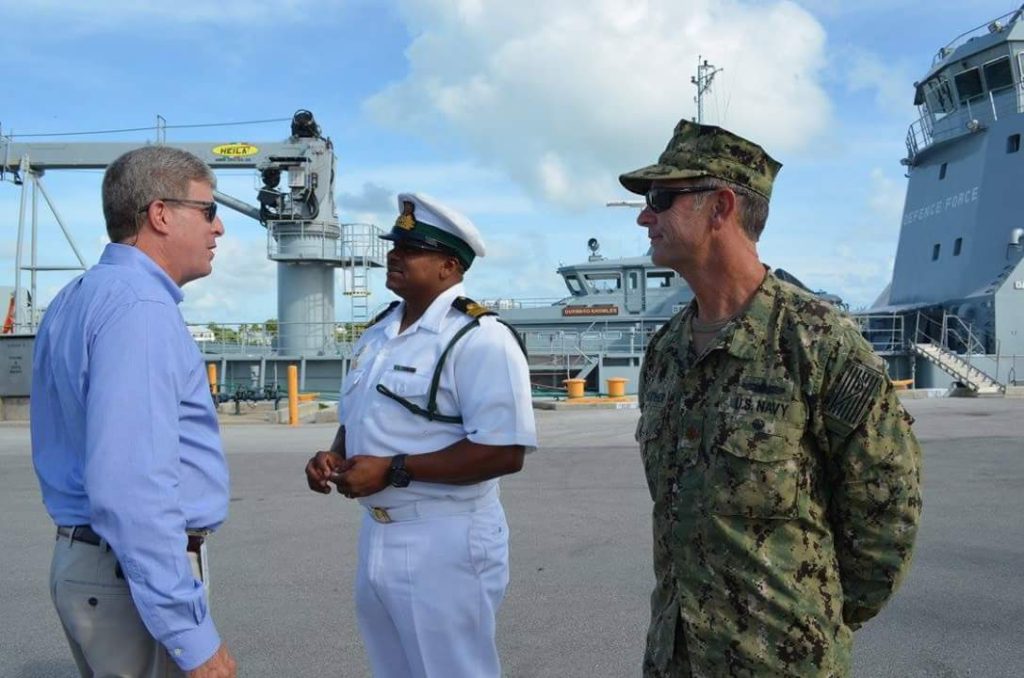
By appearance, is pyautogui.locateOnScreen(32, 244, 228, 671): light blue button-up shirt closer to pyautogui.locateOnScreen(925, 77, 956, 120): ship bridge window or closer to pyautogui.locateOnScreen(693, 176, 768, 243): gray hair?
pyautogui.locateOnScreen(693, 176, 768, 243): gray hair

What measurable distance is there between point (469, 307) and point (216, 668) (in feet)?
4.08

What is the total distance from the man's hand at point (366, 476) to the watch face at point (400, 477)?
21 mm

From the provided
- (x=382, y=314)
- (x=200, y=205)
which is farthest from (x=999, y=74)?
(x=200, y=205)

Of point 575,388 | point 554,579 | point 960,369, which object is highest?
point 960,369

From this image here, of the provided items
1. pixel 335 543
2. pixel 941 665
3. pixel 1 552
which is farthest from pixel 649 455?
pixel 1 552

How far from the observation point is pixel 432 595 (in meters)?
2.44

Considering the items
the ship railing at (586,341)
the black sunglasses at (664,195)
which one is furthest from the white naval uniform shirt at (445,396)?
the ship railing at (586,341)

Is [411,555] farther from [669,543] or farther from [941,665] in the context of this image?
[941,665]

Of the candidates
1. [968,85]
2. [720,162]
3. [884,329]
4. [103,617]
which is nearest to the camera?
[103,617]

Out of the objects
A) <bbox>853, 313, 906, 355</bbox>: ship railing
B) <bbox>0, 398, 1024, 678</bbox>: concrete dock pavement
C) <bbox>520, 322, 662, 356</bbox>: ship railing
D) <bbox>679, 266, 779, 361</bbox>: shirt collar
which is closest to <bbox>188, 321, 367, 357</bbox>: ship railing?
<bbox>520, 322, 662, 356</bbox>: ship railing

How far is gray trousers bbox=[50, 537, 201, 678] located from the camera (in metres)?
1.96

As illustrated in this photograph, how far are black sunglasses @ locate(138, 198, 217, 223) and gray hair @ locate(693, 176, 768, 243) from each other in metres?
1.25

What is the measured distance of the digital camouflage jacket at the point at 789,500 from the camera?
6.24 feet

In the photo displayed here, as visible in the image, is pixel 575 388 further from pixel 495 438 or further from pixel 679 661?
pixel 679 661
